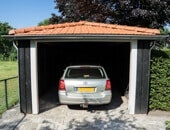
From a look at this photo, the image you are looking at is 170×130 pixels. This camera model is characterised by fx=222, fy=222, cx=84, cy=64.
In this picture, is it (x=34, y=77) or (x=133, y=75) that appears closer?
(x=34, y=77)

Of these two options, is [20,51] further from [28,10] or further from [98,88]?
[28,10]

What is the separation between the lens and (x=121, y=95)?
1047cm

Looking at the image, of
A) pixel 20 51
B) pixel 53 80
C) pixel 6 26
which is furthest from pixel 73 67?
pixel 6 26

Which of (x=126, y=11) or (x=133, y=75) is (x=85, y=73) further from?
(x=126, y=11)

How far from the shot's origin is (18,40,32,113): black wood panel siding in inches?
276

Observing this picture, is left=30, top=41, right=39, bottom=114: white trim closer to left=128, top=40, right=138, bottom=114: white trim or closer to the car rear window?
the car rear window

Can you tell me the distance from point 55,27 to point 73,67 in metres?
1.83

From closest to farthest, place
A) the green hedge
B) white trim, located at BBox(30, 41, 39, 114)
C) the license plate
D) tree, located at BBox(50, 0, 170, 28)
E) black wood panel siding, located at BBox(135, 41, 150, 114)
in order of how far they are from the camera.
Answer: white trim, located at BBox(30, 41, 39, 114) < black wood panel siding, located at BBox(135, 41, 150, 114) < the license plate < the green hedge < tree, located at BBox(50, 0, 170, 28)

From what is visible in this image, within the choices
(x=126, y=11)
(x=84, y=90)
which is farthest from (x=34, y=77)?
(x=126, y=11)

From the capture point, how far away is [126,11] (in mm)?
15492

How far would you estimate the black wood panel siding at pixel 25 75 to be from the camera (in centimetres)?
700

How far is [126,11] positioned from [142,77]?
9333mm

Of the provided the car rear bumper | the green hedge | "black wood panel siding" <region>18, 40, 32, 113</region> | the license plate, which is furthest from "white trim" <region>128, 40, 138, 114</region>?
"black wood panel siding" <region>18, 40, 32, 113</region>

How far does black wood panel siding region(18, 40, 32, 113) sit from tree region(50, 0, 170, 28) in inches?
359
